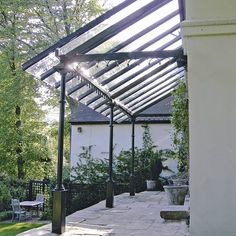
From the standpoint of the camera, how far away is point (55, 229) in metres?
5.25

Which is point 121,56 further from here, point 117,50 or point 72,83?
point 72,83

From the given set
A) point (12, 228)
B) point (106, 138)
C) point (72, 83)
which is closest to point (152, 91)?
point (72, 83)

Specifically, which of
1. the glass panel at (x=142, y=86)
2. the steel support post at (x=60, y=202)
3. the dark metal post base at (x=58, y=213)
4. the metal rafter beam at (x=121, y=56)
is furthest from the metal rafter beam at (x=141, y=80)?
the dark metal post base at (x=58, y=213)

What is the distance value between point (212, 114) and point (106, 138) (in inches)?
582

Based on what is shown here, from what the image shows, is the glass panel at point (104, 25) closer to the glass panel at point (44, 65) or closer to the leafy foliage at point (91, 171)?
the glass panel at point (44, 65)

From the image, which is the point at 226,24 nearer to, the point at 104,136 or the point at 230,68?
the point at 230,68

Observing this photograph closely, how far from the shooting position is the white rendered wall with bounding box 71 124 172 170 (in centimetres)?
1714

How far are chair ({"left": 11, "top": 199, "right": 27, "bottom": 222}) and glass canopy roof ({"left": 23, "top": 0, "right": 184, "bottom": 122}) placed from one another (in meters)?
7.15

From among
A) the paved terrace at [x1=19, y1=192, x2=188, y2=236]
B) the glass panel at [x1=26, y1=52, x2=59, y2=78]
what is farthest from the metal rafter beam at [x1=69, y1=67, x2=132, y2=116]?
the paved terrace at [x1=19, y1=192, x2=188, y2=236]

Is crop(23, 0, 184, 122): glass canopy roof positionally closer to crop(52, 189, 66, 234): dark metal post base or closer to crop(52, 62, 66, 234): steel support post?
crop(52, 62, 66, 234): steel support post

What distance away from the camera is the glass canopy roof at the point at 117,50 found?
5.29 metres

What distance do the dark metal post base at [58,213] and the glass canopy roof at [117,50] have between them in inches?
73.6

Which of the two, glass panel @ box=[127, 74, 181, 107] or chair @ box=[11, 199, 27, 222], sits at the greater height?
glass panel @ box=[127, 74, 181, 107]

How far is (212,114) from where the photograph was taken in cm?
340
